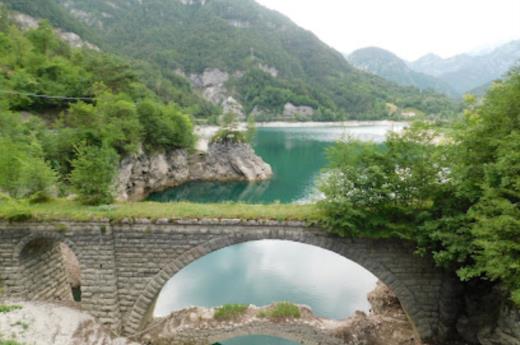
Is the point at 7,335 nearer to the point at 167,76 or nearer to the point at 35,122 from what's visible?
the point at 35,122

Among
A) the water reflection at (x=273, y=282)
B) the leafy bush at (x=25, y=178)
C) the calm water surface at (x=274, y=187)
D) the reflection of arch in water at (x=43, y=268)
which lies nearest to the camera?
the reflection of arch in water at (x=43, y=268)

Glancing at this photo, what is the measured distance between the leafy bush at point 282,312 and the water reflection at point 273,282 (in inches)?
88.2

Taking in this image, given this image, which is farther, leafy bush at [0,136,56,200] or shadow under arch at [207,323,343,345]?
leafy bush at [0,136,56,200]

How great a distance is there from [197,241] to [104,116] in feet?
81.4

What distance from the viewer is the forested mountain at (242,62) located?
438ft

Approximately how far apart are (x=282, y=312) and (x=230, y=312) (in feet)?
6.52

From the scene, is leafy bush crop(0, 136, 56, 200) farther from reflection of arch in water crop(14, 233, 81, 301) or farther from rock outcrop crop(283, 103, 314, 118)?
rock outcrop crop(283, 103, 314, 118)

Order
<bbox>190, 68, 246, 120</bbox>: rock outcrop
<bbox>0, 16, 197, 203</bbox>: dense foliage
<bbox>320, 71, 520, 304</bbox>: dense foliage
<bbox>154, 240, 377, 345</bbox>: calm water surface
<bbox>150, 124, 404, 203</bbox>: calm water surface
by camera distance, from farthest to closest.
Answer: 1. <bbox>190, 68, 246, 120</bbox>: rock outcrop
2. <bbox>150, 124, 404, 203</bbox>: calm water surface
3. <bbox>154, 240, 377, 345</bbox>: calm water surface
4. <bbox>0, 16, 197, 203</bbox>: dense foliage
5. <bbox>320, 71, 520, 304</bbox>: dense foliage

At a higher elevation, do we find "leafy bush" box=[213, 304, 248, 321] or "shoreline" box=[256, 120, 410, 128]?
"shoreline" box=[256, 120, 410, 128]

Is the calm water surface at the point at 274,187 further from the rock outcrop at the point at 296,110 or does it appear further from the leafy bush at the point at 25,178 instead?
the rock outcrop at the point at 296,110

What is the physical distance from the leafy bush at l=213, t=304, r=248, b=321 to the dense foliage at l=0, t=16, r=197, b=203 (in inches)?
236

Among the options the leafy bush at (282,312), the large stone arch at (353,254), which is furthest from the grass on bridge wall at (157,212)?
the leafy bush at (282,312)

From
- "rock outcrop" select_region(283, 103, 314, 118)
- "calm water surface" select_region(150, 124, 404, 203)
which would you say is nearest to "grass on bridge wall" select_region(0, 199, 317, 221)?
"calm water surface" select_region(150, 124, 404, 203)

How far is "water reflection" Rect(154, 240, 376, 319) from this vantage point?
16719 mm
